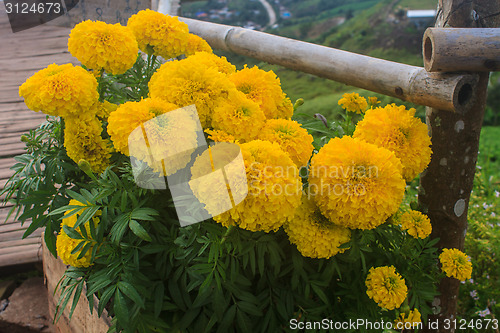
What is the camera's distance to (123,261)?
131 cm

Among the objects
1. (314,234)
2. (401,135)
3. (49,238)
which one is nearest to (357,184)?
(314,234)

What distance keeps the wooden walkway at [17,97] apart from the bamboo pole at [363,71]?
6.47ft

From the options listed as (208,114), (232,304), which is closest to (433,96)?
(208,114)

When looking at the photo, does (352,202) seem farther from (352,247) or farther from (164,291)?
(164,291)

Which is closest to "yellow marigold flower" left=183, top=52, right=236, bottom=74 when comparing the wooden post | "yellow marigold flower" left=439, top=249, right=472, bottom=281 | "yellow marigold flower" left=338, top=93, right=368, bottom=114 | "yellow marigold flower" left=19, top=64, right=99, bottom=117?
"yellow marigold flower" left=19, top=64, right=99, bottom=117

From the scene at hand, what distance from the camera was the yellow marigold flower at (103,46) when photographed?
1421 millimetres

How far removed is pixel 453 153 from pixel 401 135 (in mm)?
599

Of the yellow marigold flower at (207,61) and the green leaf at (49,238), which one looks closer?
the yellow marigold flower at (207,61)

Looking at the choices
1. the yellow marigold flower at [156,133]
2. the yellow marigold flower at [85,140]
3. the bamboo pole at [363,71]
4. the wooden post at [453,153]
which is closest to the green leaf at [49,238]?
the yellow marigold flower at [85,140]

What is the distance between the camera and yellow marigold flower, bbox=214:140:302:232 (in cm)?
103

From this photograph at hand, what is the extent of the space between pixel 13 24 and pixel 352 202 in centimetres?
681

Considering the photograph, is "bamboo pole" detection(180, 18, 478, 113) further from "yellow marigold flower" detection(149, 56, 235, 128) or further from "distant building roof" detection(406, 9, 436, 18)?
"distant building roof" detection(406, 9, 436, 18)

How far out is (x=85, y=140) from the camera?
1.42m

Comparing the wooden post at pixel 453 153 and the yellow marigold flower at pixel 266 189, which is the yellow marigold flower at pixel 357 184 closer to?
the yellow marigold flower at pixel 266 189
